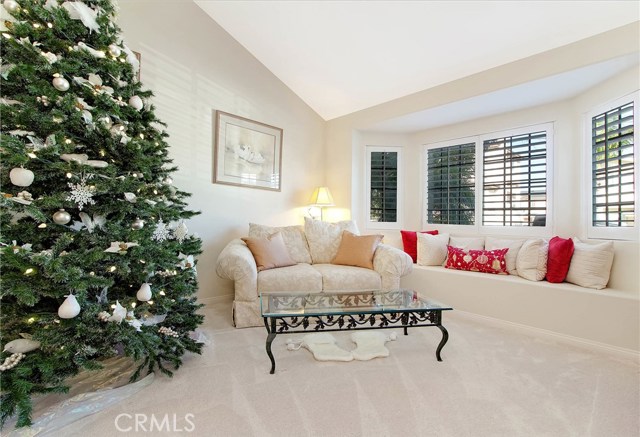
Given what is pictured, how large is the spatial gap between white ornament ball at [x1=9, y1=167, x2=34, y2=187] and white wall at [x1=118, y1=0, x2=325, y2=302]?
5.63 ft

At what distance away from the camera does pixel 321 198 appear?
13.2ft

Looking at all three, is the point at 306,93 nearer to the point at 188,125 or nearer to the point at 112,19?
the point at 188,125

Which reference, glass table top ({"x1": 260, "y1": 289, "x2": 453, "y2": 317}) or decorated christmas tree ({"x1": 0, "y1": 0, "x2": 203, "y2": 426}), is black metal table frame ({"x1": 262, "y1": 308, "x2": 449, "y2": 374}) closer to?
glass table top ({"x1": 260, "y1": 289, "x2": 453, "y2": 317})

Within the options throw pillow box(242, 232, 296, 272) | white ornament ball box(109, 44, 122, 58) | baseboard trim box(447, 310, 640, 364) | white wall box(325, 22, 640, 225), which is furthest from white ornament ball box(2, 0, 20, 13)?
baseboard trim box(447, 310, 640, 364)

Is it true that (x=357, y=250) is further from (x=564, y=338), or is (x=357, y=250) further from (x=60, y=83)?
(x=60, y=83)

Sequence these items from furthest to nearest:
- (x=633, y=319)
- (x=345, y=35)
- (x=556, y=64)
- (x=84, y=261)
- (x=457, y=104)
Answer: (x=457, y=104) → (x=345, y=35) → (x=556, y=64) → (x=633, y=319) → (x=84, y=261)

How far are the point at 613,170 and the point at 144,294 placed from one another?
150 inches

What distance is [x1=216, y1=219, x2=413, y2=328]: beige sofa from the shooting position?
260 centimetres

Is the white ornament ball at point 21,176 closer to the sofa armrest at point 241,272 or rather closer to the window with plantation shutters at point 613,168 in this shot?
the sofa armrest at point 241,272

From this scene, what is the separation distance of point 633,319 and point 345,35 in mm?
3402

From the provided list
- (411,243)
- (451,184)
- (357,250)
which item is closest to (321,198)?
(357,250)

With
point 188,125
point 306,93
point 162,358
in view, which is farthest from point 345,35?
point 162,358

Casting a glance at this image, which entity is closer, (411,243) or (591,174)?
(591,174)

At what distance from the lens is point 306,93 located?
162 inches
